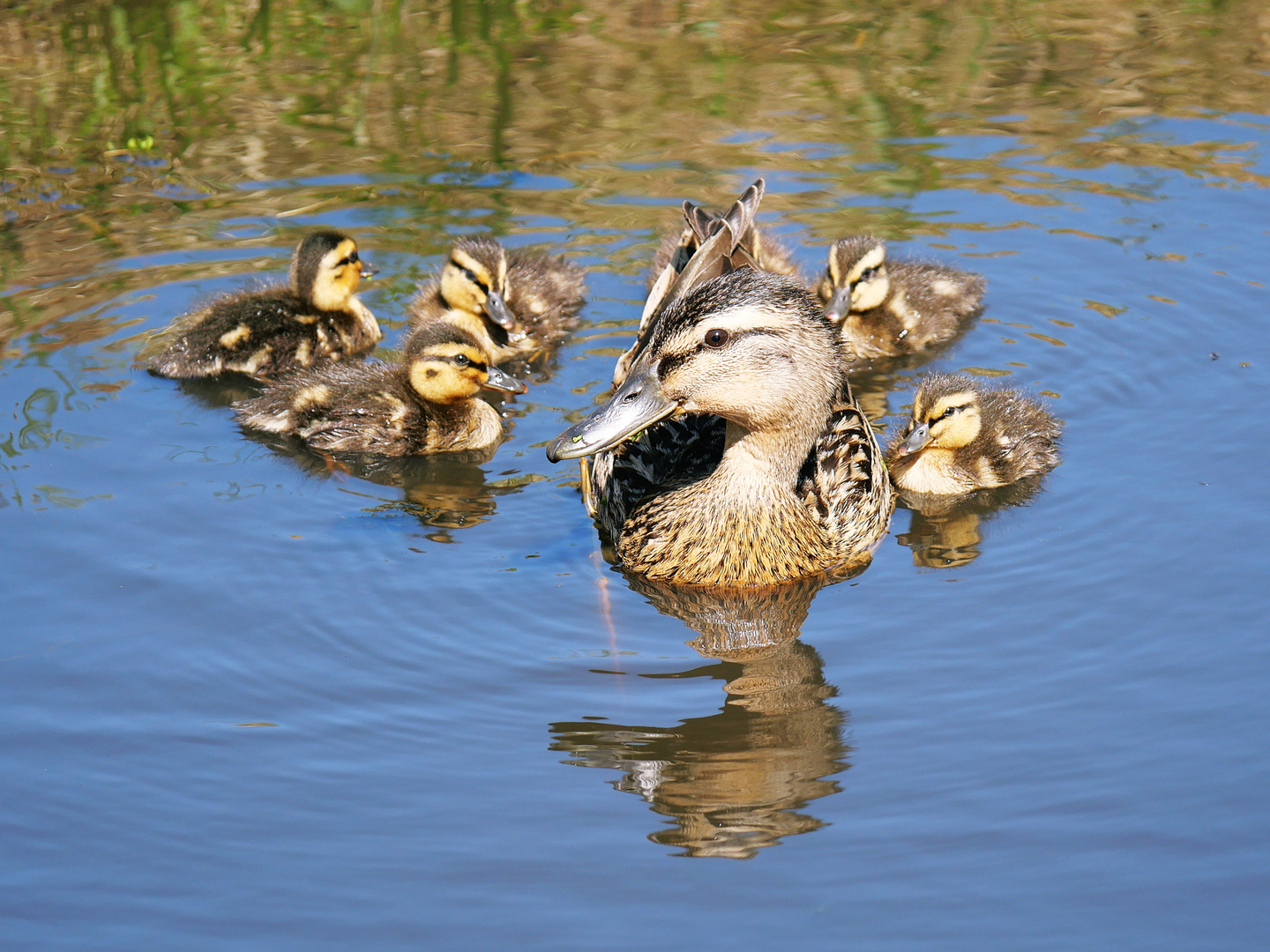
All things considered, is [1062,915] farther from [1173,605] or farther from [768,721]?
[1173,605]

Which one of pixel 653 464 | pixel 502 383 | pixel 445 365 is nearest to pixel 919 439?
pixel 653 464

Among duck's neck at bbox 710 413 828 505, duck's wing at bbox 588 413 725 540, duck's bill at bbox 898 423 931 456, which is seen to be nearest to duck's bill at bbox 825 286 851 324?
duck's bill at bbox 898 423 931 456

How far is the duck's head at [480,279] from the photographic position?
5.47m

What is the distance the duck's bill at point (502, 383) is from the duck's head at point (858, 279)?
1271 mm

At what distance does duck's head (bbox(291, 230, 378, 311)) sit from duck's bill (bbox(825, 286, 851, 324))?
6.33 feet

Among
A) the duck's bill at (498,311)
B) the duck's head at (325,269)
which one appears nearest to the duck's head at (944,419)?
the duck's bill at (498,311)

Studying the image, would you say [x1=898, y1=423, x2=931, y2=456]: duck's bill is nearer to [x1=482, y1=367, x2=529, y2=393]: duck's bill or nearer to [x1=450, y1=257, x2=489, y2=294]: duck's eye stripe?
[x1=482, y1=367, x2=529, y2=393]: duck's bill

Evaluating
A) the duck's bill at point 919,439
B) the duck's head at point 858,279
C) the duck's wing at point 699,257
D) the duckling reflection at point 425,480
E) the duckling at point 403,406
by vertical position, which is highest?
the duck's wing at point 699,257

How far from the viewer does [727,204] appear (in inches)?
254

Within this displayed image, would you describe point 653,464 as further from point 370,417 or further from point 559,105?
point 559,105

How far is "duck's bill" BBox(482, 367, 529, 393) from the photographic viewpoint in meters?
5.05

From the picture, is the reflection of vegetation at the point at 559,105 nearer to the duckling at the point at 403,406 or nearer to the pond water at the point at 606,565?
the pond water at the point at 606,565

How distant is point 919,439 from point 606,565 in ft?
3.89

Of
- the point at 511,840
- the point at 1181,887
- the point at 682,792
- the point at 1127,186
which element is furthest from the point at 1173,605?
the point at 1127,186
